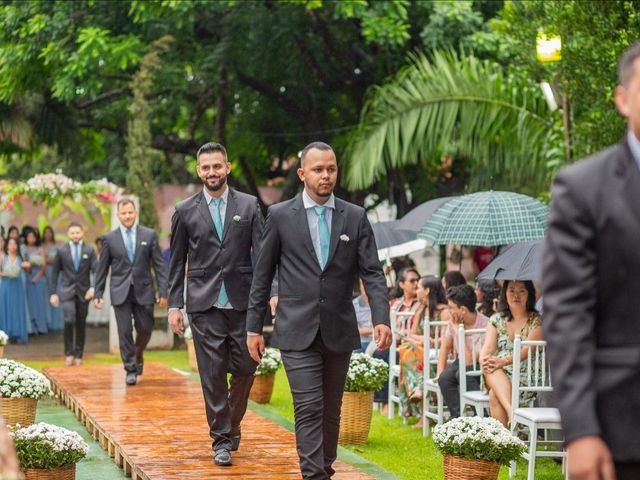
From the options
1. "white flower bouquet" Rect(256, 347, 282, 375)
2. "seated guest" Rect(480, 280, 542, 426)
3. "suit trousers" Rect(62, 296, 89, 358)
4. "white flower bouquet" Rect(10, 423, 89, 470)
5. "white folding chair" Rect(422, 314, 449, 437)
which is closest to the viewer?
"white flower bouquet" Rect(10, 423, 89, 470)

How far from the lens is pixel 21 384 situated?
1068cm

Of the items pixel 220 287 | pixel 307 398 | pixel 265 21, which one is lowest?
pixel 307 398

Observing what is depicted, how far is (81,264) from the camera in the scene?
1808cm

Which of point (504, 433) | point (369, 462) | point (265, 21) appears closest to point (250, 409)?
point (369, 462)

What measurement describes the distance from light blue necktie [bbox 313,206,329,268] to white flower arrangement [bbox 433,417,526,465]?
57.7 inches

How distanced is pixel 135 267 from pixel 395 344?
320 cm

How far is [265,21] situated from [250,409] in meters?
11.3

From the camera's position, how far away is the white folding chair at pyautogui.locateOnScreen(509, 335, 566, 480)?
880cm

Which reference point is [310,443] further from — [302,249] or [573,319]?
[573,319]

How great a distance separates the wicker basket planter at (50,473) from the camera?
7906 millimetres

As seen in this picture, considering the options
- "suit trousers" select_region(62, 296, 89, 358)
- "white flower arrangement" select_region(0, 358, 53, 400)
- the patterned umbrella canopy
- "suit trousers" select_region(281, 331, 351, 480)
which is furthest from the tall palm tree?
"suit trousers" select_region(281, 331, 351, 480)

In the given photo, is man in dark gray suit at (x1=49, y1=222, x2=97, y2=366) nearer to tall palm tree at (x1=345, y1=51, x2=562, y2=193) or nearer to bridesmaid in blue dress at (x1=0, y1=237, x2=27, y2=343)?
bridesmaid in blue dress at (x1=0, y1=237, x2=27, y2=343)

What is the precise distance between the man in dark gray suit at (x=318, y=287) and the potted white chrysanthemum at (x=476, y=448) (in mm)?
835

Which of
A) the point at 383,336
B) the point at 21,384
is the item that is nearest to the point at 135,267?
the point at 21,384
